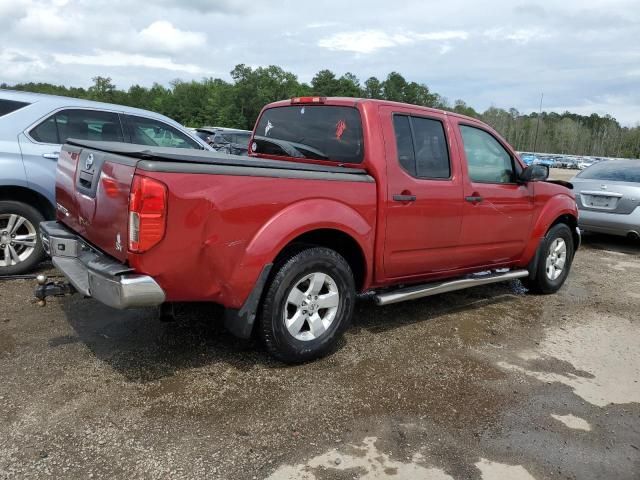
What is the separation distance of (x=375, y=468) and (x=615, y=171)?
890 centimetres

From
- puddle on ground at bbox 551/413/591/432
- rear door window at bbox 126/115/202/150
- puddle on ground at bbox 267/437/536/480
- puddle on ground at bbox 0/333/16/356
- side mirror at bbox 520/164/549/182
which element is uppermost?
rear door window at bbox 126/115/202/150

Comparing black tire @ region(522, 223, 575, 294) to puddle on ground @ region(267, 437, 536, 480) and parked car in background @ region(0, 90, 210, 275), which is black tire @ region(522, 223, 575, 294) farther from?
parked car in background @ region(0, 90, 210, 275)

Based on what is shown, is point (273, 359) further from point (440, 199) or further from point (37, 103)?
point (37, 103)

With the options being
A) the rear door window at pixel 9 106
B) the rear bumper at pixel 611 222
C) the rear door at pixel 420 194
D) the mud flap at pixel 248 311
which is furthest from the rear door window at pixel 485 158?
the rear bumper at pixel 611 222

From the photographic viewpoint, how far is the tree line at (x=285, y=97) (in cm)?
9200

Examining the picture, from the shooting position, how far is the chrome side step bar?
4227mm

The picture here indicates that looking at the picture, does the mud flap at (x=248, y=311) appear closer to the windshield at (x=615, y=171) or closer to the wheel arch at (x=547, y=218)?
the wheel arch at (x=547, y=218)

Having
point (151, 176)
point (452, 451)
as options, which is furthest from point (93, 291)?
point (452, 451)

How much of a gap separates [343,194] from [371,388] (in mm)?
1327

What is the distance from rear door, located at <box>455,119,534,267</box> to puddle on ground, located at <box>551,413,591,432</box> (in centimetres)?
181

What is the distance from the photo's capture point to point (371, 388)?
3586 mm

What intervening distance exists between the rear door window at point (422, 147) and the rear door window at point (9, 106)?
148 inches

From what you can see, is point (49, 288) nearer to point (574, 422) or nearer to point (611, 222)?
point (574, 422)

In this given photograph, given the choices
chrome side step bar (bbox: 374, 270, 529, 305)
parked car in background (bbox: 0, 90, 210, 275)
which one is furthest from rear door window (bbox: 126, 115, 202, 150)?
chrome side step bar (bbox: 374, 270, 529, 305)
